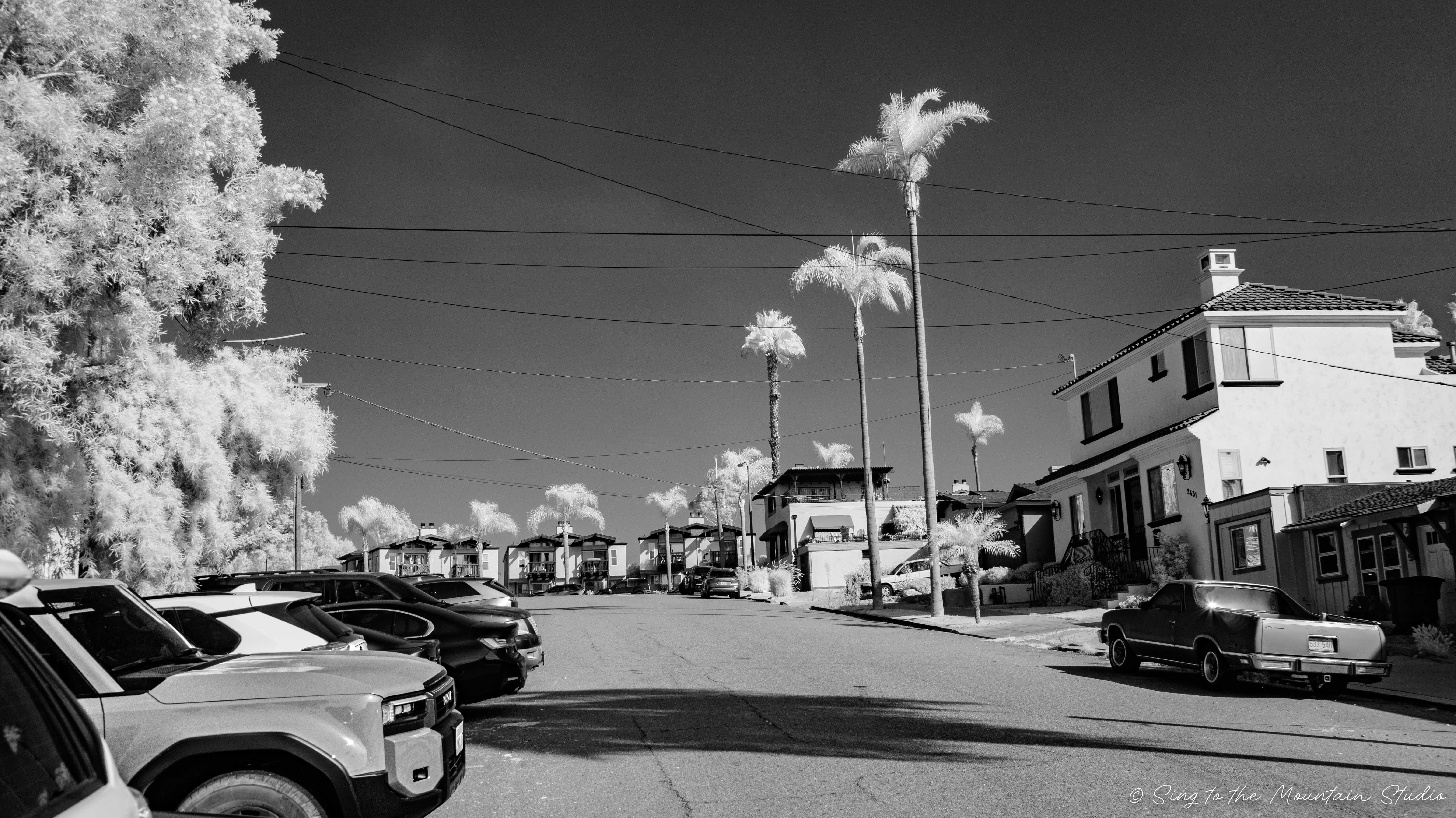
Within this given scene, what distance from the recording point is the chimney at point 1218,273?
1298 inches

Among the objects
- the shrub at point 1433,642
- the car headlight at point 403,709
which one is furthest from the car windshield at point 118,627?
the shrub at point 1433,642

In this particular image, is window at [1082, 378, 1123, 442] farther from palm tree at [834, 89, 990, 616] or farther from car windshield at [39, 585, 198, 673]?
car windshield at [39, 585, 198, 673]

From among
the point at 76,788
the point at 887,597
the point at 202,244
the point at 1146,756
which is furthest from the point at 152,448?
the point at 887,597

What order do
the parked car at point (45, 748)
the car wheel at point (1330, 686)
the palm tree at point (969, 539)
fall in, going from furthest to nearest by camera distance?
1. the palm tree at point (969, 539)
2. the car wheel at point (1330, 686)
3. the parked car at point (45, 748)

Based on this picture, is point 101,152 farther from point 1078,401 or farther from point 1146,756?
point 1078,401

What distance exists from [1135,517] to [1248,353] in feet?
20.3

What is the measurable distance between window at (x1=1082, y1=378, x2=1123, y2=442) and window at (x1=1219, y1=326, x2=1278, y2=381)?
580 centimetres

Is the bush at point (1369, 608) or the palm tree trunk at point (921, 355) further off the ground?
the palm tree trunk at point (921, 355)

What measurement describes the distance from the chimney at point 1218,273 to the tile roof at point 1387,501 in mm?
10622

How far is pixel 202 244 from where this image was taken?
15.3 m

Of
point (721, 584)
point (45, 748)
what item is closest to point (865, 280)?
point (721, 584)

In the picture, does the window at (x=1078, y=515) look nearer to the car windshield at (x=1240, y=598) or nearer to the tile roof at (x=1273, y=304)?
the tile roof at (x=1273, y=304)

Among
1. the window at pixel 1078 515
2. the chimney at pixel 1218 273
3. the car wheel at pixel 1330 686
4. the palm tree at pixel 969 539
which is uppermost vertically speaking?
the chimney at pixel 1218 273

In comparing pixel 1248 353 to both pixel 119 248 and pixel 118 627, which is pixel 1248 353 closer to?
pixel 119 248
